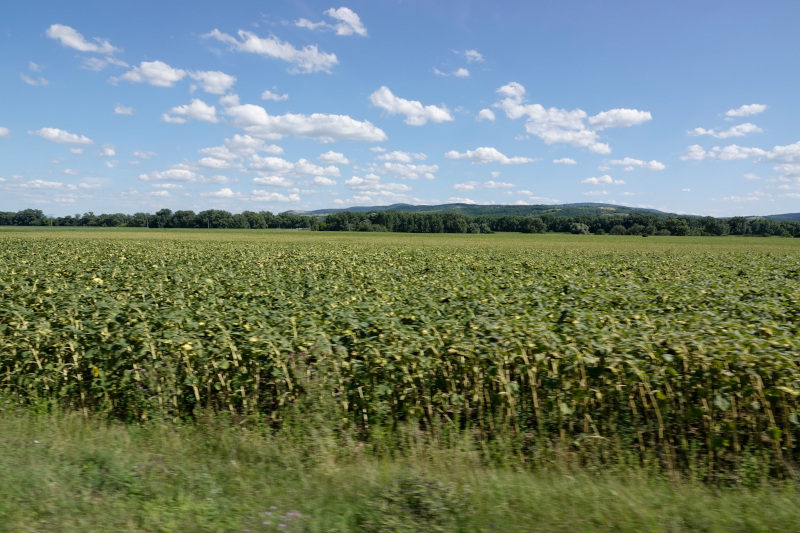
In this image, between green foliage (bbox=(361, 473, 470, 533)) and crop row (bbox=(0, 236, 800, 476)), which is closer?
green foliage (bbox=(361, 473, 470, 533))

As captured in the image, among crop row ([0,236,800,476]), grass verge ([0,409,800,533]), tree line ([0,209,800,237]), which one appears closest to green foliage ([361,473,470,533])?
grass verge ([0,409,800,533])

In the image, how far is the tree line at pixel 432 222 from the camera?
110050mm

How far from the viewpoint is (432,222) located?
128000 mm

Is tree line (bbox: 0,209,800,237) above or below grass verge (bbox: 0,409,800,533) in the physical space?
above

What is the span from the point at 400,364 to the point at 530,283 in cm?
779

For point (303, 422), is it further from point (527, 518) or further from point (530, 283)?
point (530, 283)

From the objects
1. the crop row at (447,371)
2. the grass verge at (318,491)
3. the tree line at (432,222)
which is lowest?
the grass verge at (318,491)

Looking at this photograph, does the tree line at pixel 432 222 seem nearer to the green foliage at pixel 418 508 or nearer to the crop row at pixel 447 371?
the crop row at pixel 447 371

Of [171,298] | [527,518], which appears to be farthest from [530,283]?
[527,518]

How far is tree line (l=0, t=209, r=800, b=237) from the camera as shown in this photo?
361 ft

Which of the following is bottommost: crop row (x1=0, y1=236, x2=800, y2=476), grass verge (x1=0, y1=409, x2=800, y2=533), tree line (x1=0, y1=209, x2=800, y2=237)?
grass verge (x1=0, y1=409, x2=800, y2=533)

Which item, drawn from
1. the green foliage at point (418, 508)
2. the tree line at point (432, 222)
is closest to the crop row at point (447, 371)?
the green foliage at point (418, 508)

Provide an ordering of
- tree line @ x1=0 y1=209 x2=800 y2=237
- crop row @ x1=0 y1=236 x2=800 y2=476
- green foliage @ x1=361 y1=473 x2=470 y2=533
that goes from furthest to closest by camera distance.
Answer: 1. tree line @ x1=0 y1=209 x2=800 y2=237
2. crop row @ x1=0 y1=236 x2=800 y2=476
3. green foliage @ x1=361 y1=473 x2=470 y2=533

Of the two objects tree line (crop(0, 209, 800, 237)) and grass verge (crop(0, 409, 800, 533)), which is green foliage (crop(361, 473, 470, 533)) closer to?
grass verge (crop(0, 409, 800, 533))
